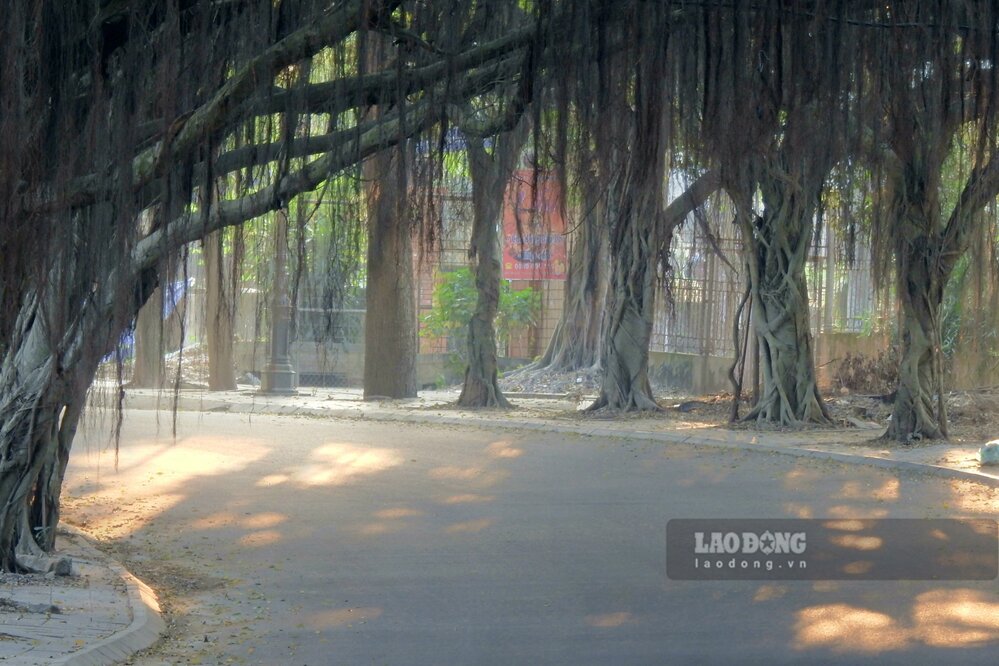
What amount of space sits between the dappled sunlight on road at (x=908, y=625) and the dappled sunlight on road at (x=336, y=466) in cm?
748

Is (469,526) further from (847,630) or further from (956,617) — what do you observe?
(956,617)

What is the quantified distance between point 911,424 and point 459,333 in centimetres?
1332

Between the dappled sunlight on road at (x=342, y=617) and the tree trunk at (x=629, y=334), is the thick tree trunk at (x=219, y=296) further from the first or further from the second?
the tree trunk at (x=629, y=334)

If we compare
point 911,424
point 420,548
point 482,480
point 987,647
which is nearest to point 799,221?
point 911,424

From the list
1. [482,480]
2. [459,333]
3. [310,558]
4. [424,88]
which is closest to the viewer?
[424,88]

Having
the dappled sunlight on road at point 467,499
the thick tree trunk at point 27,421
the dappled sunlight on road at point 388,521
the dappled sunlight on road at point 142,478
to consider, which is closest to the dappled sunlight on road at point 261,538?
the dappled sunlight on road at point 388,521

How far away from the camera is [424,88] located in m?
6.23

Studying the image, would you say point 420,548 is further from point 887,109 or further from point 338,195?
point 887,109

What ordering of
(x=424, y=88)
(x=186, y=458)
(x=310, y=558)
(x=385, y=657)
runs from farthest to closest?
(x=186, y=458) → (x=310, y=558) → (x=385, y=657) → (x=424, y=88)

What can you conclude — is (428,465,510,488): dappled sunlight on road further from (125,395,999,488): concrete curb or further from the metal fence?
the metal fence

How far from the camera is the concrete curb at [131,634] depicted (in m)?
6.33

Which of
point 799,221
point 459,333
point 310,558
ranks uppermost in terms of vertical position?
point 799,221

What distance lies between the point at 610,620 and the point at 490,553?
8.25ft

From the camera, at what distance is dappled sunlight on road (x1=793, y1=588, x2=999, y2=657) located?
6.89 meters
